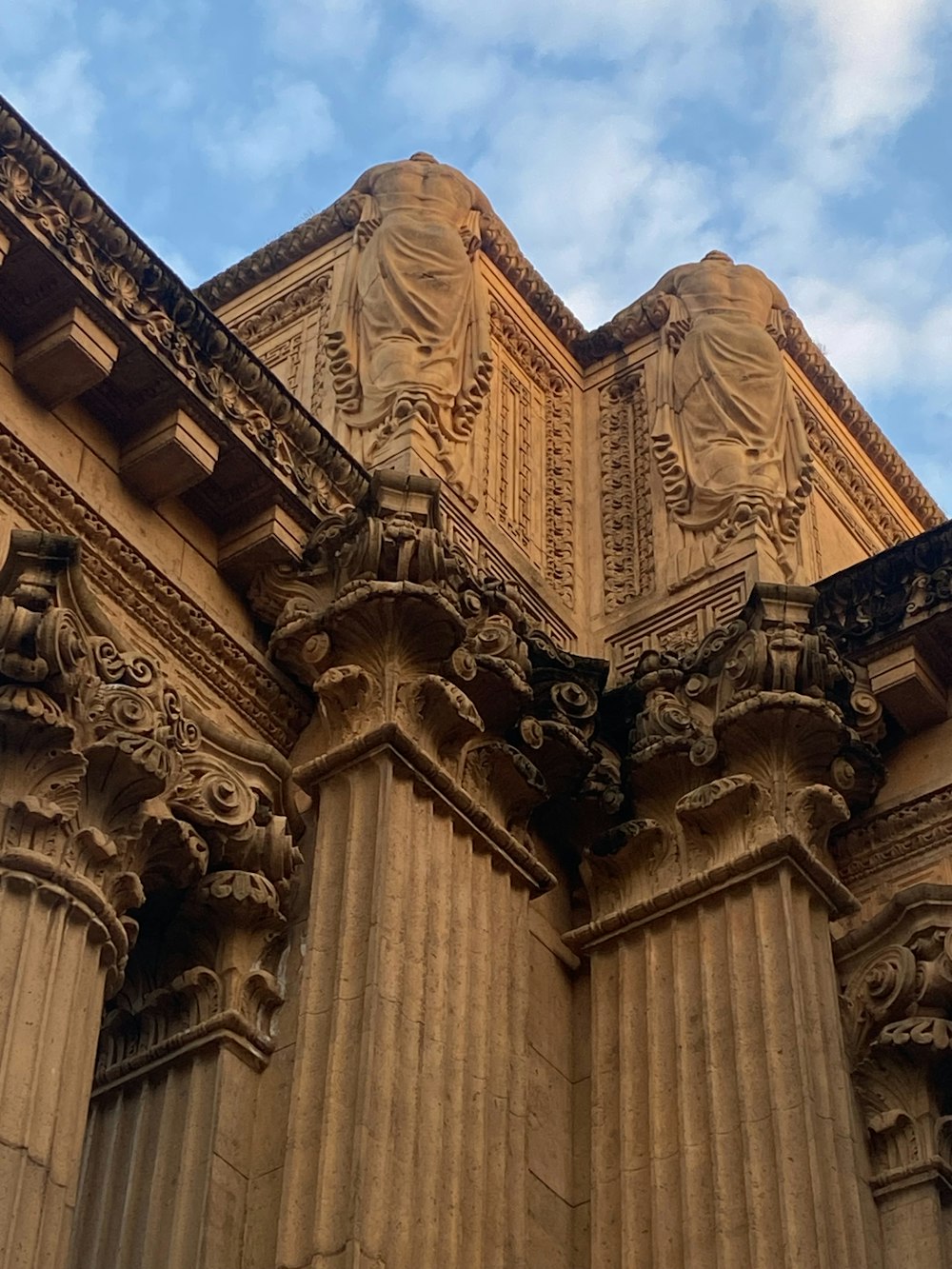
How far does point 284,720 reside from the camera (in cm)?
1229

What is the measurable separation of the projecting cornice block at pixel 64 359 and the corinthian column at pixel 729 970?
12.1 feet

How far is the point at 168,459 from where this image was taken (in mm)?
12070

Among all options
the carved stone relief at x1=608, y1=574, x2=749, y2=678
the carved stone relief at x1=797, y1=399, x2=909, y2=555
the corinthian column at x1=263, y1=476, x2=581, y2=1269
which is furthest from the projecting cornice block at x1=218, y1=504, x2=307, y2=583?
the carved stone relief at x1=797, y1=399, x2=909, y2=555

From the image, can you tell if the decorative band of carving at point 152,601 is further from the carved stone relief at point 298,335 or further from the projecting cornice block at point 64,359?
the carved stone relief at point 298,335

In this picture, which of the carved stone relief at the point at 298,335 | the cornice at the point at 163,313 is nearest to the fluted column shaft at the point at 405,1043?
the cornice at the point at 163,313

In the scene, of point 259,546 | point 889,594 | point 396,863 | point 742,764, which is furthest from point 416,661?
point 889,594

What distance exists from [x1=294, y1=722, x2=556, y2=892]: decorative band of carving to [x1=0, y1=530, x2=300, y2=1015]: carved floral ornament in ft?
1.98

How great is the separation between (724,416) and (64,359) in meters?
6.04

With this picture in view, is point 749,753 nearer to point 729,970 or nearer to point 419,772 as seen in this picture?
point 729,970

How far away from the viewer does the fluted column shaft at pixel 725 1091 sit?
11.0 meters

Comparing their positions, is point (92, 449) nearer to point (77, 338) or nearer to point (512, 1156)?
point (77, 338)

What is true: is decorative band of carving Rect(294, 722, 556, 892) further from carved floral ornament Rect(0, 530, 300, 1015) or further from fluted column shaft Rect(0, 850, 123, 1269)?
fluted column shaft Rect(0, 850, 123, 1269)

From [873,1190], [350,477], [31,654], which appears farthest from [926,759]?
[31,654]

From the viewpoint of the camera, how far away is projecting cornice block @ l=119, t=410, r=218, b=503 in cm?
1205
